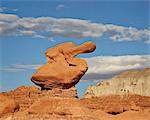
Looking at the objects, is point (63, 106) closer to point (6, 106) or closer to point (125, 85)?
point (6, 106)

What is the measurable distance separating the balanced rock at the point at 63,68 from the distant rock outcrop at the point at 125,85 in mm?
57885

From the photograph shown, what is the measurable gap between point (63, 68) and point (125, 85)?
68.5 metres

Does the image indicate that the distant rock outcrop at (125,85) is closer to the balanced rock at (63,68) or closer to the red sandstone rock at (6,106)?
the balanced rock at (63,68)

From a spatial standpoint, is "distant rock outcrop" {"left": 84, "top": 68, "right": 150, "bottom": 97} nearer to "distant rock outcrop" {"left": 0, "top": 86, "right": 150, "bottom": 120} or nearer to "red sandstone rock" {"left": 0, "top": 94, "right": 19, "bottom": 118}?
"distant rock outcrop" {"left": 0, "top": 86, "right": 150, "bottom": 120}

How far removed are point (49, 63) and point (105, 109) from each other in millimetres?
8321

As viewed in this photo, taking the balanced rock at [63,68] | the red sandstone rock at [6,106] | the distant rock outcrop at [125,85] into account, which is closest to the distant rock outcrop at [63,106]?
the red sandstone rock at [6,106]

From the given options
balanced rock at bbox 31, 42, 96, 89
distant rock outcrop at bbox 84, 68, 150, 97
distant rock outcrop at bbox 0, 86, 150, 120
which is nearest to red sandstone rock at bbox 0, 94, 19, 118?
distant rock outcrop at bbox 0, 86, 150, 120

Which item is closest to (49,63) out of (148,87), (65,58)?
(65,58)

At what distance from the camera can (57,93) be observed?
1951 inches

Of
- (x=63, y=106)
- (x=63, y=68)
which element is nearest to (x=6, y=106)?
(x=63, y=68)

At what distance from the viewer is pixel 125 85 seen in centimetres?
11650

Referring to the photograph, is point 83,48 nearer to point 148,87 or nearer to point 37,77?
point 37,77

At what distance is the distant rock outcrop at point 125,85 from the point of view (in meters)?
109

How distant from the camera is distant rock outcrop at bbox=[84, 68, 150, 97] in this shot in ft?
359
